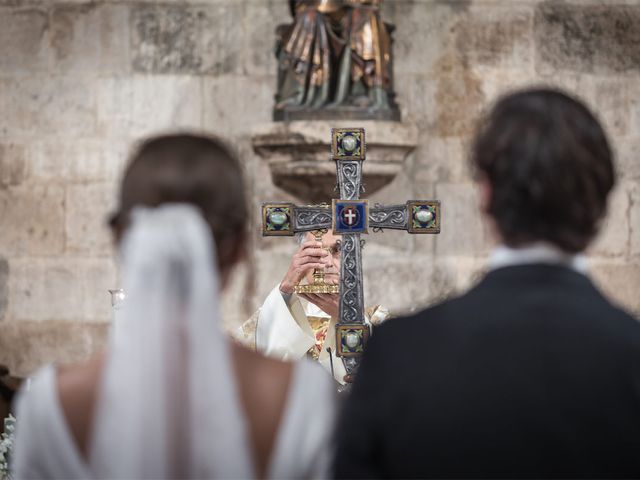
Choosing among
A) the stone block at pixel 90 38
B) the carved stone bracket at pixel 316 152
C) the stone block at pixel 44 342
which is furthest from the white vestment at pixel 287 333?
the stone block at pixel 90 38

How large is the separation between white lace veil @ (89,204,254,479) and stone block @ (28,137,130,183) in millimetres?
5485

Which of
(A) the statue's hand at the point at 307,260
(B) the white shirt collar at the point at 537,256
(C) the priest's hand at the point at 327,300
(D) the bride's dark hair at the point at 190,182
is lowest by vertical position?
(C) the priest's hand at the point at 327,300

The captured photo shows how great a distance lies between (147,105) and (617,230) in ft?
9.97

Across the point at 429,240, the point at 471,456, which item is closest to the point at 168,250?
the point at 471,456

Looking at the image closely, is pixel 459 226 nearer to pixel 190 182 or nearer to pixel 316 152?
pixel 316 152

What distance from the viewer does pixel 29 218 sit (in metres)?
7.37

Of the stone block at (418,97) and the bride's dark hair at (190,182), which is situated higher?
the stone block at (418,97)

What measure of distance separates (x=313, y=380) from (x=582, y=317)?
46 cm

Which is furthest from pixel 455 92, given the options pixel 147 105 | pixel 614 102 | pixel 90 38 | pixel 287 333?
pixel 287 333

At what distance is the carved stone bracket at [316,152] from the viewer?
6.79 m

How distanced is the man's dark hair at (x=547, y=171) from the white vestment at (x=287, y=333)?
293 centimetres

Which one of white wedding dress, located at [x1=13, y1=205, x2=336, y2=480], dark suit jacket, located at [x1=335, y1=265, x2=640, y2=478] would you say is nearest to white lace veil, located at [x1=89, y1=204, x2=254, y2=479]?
white wedding dress, located at [x1=13, y1=205, x2=336, y2=480]

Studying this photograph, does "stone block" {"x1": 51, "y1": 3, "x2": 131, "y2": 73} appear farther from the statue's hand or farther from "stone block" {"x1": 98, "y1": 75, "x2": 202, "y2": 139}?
the statue's hand

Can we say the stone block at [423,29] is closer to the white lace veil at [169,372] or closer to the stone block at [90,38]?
the stone block at [90,38]
